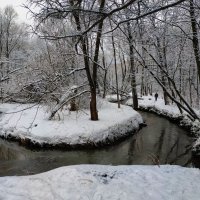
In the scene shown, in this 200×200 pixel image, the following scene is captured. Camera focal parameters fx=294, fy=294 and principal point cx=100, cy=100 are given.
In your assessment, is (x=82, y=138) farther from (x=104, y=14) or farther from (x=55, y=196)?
(x=104, y=14)

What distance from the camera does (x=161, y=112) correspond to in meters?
24.8

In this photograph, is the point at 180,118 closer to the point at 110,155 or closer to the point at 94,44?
the point at 94,44

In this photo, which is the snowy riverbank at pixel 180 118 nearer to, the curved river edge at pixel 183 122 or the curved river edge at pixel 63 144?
the curved river edge at pixel 183 122

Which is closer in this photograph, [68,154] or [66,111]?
[68,154]

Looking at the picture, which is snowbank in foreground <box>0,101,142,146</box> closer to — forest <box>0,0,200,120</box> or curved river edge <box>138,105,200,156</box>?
forest <box>0,0,200,120</box>

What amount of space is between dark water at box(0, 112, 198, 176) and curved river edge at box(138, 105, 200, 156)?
44 cm

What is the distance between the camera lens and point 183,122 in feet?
62.3

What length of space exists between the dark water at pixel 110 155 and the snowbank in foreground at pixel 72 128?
0.68 m

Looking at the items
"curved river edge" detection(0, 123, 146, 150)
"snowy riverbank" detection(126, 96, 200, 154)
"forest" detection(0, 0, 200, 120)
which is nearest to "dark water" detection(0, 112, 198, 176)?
"curved river edge" detection(0, 123, 146, 150)

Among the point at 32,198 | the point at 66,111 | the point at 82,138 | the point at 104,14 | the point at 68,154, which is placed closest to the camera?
the point at 104,14

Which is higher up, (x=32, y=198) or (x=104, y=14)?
(x=104, y=14)

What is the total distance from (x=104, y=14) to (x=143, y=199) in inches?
158

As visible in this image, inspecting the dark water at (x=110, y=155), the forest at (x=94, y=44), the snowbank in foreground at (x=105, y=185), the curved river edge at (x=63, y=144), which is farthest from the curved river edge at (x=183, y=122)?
the snowbank in foreground at (x=105, y=185)

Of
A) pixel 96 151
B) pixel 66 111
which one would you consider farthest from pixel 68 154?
pixel 66 111
